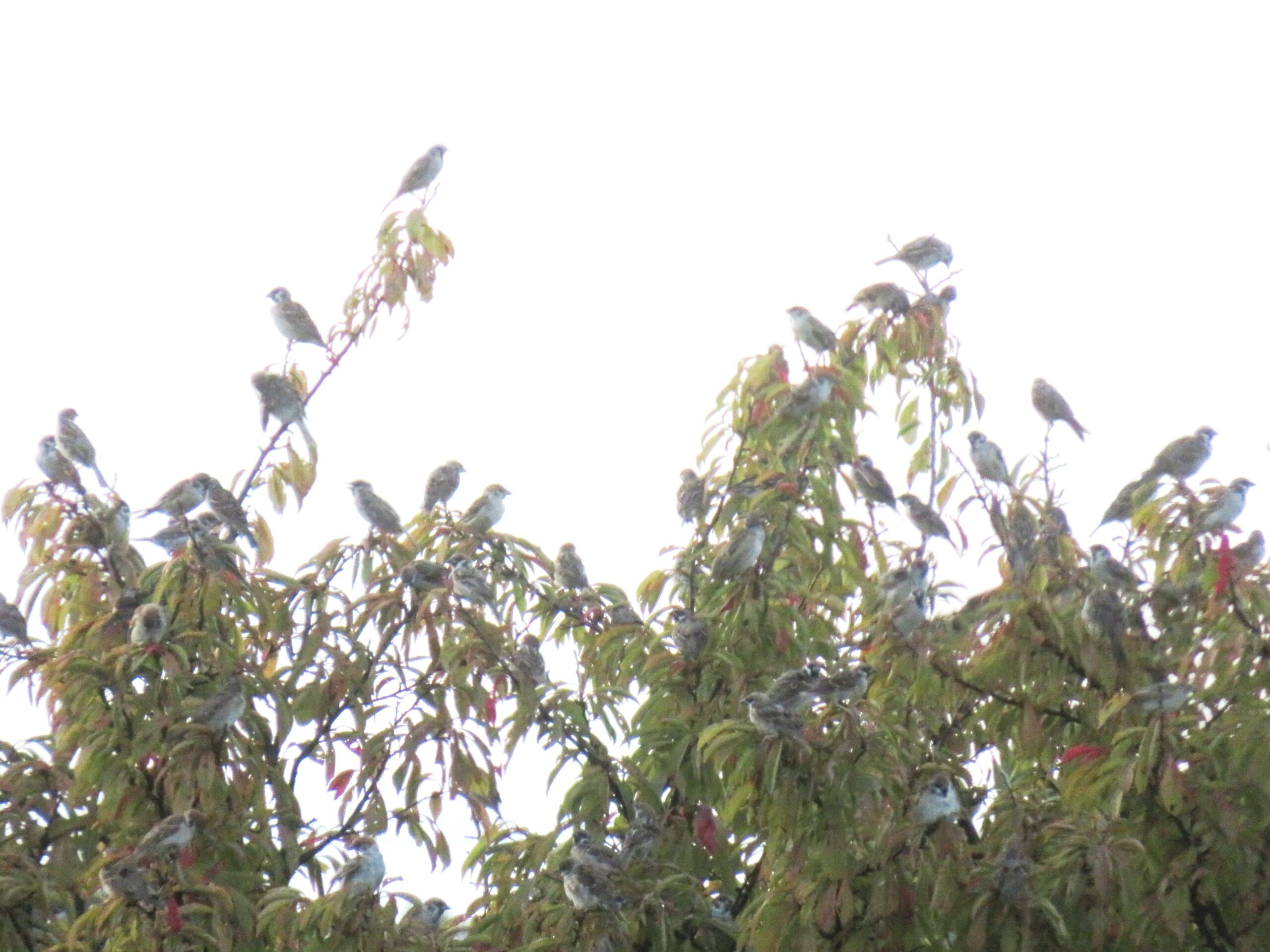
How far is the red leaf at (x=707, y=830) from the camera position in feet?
21.3

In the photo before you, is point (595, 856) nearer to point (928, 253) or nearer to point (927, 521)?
point (927, 521)

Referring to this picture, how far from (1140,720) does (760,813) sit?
1.48 meters

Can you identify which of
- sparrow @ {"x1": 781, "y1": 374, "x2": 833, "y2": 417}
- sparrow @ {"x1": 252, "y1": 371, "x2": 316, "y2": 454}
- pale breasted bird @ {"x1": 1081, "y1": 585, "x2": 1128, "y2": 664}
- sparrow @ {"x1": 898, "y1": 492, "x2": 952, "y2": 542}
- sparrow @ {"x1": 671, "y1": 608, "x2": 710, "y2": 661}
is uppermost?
sparrow @ {"x1": 252, "y1": 371, "x2": 316, "y2": 454}

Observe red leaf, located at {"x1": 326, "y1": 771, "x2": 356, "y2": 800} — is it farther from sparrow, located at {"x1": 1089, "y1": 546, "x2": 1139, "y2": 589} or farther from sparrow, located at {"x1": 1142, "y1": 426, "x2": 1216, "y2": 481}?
sparrow, located at {"x1": 1142, "y1": 426, "x2": 1216, "y2": 481}

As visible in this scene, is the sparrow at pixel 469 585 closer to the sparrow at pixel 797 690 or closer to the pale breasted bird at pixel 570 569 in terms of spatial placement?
the sparrow at pixel 797 690

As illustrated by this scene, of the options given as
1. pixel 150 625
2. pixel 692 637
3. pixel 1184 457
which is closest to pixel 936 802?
pixel 692 637

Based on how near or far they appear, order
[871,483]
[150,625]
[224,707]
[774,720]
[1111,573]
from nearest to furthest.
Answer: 1. [774,720]
2. [224,707]
3. [150,625]
4. [1111,573]
5. [871,483]

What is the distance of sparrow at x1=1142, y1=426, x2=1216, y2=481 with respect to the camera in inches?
351

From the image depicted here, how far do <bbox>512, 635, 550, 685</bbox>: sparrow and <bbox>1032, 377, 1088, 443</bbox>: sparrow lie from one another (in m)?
3.67

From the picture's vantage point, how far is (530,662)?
6891 millimetres

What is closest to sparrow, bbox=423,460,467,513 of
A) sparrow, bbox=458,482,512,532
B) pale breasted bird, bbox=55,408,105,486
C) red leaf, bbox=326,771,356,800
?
sparrow, bbox=458,482,512,532

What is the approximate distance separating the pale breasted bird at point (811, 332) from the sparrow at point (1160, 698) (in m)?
2.45

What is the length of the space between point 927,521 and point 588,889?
263cm

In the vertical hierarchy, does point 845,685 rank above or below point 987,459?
below
